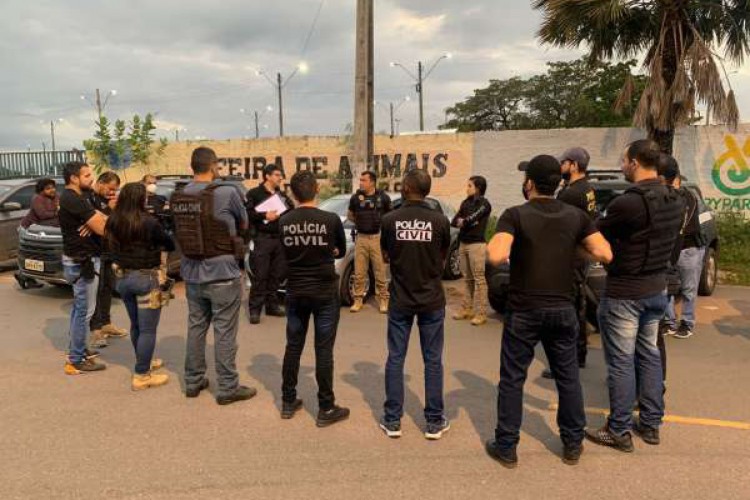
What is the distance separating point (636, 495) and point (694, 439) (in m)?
0.95

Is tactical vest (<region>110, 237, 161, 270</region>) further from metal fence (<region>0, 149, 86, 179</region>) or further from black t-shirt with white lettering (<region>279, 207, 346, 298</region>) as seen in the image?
metal fence (<region>0, 149, 86, 179</region>)

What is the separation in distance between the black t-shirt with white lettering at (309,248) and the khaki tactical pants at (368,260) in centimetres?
325

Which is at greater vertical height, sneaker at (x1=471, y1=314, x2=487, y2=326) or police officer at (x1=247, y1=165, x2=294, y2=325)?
police officer at (x1=247, y1=165, x2=294, y2=325)

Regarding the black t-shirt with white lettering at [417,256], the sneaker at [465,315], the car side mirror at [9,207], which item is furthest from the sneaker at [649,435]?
the car side mirror at [9,207]

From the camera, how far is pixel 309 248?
3.94 metres

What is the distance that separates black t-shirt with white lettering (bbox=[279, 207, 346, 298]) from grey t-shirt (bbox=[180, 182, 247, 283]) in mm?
548

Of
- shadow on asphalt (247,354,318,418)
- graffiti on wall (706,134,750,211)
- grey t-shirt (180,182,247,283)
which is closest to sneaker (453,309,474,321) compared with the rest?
shadow on asphalt (247,354,318,418)

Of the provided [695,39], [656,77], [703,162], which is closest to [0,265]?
[656,77]

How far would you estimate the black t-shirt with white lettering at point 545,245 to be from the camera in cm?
323

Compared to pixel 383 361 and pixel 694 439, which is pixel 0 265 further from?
pixel 694 439

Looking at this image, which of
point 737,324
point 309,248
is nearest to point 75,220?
point 309,248

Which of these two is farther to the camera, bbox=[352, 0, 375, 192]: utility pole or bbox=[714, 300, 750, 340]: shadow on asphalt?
bbox=[352, 0, 375, 192]: utility pole

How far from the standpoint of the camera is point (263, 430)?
3.98m

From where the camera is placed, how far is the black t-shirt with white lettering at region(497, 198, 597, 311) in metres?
3.23
